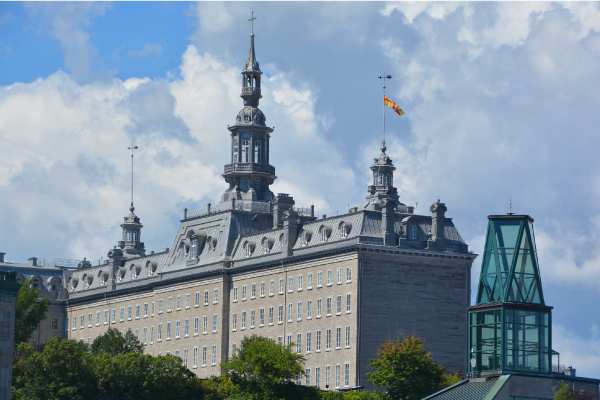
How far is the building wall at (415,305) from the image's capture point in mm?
136875

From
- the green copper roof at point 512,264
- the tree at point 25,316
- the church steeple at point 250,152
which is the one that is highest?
the church steeple at point 250,152

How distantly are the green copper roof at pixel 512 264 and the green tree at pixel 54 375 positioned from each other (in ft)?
175

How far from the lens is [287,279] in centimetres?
14850

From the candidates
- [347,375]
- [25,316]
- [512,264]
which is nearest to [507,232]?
[512,264]

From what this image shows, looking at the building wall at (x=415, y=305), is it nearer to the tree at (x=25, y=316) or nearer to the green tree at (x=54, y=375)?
the green tree at (x=54, y=375)

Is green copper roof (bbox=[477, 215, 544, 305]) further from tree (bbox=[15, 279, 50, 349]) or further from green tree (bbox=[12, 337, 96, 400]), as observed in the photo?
tree (bbox=[15, 279, 50, 349])

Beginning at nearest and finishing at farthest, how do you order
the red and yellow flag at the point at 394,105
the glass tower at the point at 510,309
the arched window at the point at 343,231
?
the glass tower at the point at 510,309, the arched window at the point at 343,231, the red and yellow flag at the point at 394,105

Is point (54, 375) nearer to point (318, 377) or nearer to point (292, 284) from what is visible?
point (318, 377)

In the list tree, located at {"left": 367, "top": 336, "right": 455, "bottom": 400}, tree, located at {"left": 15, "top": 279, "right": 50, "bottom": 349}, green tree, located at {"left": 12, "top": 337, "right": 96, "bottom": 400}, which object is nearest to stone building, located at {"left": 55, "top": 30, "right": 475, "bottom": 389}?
tree, located at {"left": 367, "top": 336, "right": 455, "bottom": 400}

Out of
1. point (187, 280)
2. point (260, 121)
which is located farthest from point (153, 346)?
point (260, 121)

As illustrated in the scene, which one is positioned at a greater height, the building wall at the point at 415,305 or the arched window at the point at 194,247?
the arched window at the point at 194,247

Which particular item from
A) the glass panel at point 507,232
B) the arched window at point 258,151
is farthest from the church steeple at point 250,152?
the glass panel at point 507,232

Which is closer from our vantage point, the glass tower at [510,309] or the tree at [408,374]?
the glass tower at [510,309]

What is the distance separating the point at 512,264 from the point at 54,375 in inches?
2228
